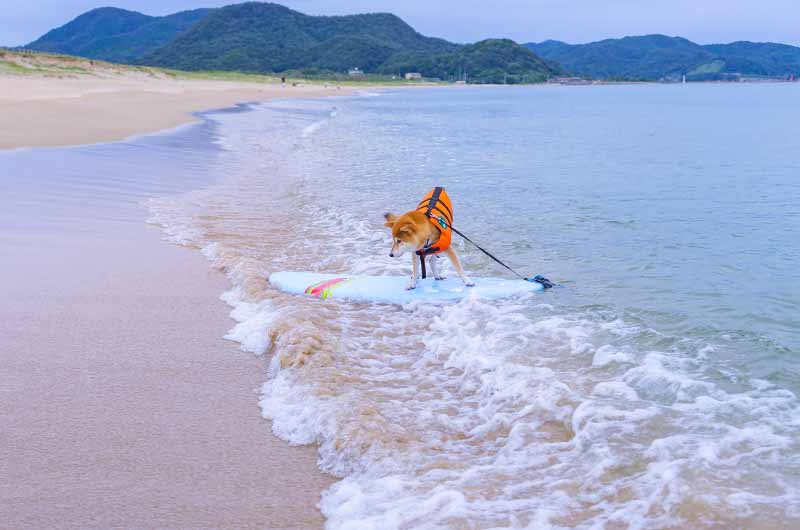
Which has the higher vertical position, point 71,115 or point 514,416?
point 71,115

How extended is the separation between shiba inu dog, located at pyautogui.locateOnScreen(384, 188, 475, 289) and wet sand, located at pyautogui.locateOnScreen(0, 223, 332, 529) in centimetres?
170

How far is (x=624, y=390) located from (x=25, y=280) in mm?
4985

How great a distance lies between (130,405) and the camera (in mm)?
3924

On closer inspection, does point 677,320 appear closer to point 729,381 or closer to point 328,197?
point 729,381

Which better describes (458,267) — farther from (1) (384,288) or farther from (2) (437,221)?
(1) (384,288)

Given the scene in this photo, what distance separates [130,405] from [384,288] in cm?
323

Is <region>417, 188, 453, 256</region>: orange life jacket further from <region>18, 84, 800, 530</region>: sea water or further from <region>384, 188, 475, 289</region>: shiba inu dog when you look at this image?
<region>18, 84, 800, 530</region>: sea water

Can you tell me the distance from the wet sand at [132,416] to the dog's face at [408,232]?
165cm

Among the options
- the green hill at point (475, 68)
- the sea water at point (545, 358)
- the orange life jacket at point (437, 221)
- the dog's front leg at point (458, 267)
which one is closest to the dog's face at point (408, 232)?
the orange life jacket at point (437, 221)

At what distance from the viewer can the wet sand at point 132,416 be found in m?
3.01

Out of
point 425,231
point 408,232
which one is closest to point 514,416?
point 408,232

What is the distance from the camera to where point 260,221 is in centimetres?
995

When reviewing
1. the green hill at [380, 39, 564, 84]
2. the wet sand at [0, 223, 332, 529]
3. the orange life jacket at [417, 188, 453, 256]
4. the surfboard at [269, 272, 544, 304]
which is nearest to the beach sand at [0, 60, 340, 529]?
the wet sand at [0, 223, 332, 529]

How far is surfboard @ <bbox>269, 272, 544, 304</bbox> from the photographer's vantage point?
657cm
